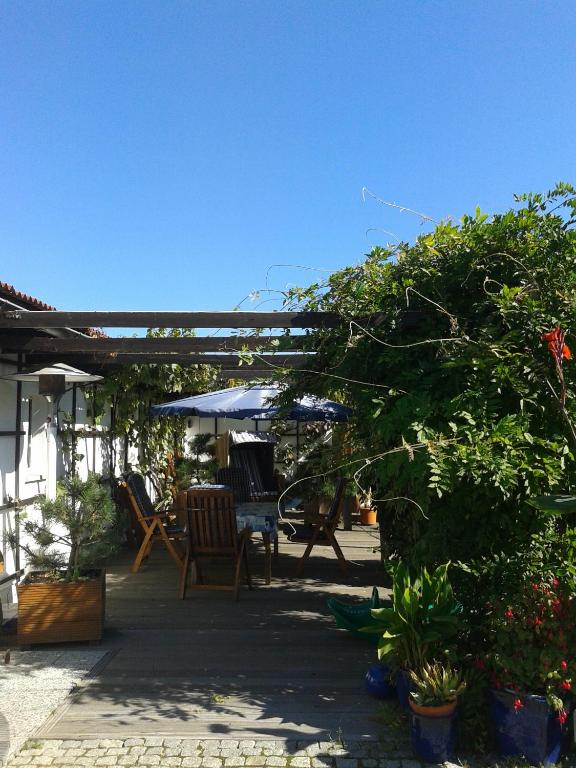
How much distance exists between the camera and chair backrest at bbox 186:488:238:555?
5793mm

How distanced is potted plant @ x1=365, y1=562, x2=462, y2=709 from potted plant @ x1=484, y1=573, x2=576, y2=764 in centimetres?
25

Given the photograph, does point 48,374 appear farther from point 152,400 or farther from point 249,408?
point 152,400

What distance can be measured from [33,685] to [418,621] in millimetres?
2253

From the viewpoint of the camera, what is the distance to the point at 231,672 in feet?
13.2

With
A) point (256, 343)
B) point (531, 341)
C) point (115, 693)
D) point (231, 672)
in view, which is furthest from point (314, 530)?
point (531, 341)

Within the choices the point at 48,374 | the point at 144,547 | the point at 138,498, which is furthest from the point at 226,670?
the point at 138,498

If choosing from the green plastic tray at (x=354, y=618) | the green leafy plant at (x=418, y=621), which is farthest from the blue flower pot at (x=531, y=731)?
the green plastic tray at (x=354, y=618)

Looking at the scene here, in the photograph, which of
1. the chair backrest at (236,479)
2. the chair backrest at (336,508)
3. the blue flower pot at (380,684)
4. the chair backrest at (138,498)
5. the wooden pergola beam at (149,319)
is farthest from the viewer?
the chair backrest at (236,479)

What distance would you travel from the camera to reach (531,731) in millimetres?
2865

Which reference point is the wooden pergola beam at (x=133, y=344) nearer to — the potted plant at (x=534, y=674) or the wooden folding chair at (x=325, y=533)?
the wooden folding chair at (x=325, y=533)

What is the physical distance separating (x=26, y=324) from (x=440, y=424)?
3127mm

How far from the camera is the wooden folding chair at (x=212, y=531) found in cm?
579

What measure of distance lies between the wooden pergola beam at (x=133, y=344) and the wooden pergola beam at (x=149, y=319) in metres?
0.63

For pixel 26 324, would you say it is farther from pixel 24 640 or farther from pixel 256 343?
pixel 24 640
